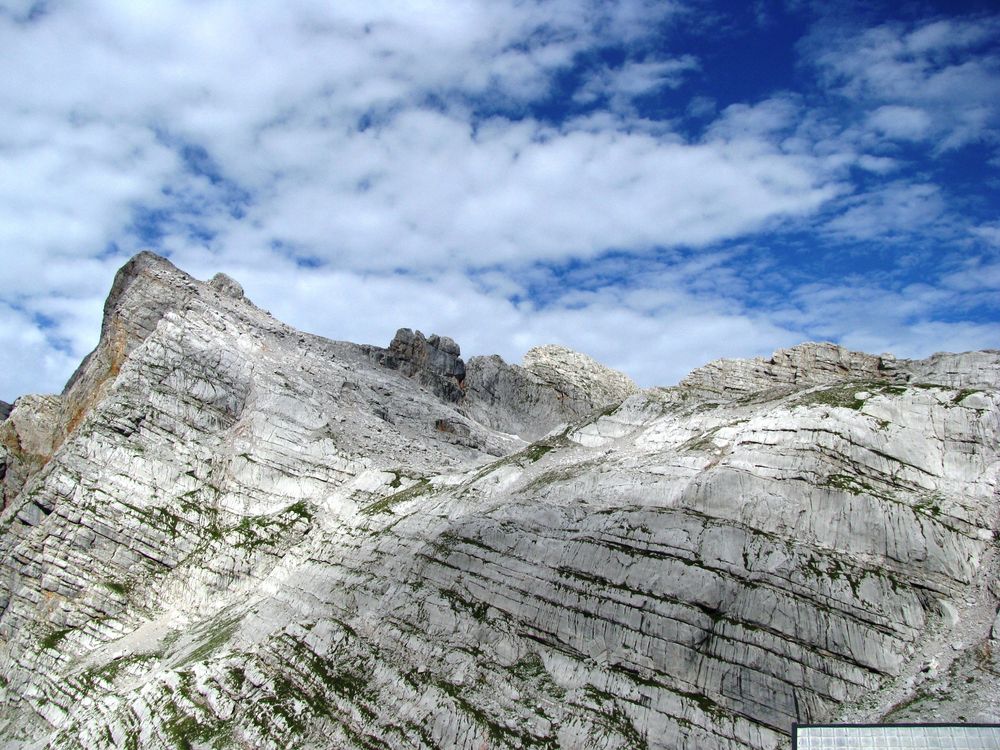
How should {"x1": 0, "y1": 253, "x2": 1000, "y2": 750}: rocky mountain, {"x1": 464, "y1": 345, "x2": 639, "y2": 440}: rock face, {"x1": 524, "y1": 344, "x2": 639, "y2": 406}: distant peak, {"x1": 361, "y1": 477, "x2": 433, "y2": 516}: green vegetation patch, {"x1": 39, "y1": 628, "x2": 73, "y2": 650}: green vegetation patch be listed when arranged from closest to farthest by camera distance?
1. {"x1": 0, "y1": 253, "x2": 1000, "y2": 750}: rocky mountain
2. {"x1": 39, "y1": 628, "x2": 73, "y2": 650}: green vegetation patch
3. {"x1": 361, "y1": 477, "x2": 433, "y2": 516}: green vegetation patch
4. {"x1": 464, "y1": 345, "x2": 639, "y2": 440}: rock face
5. {"x1": 524, "y1": 344, "x2": 639, "y2": 406}: distant peak

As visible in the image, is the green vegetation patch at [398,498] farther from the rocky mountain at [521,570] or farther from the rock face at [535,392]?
the rock face at [535,392]

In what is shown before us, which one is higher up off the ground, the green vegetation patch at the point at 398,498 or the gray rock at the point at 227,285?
the gray rock at the point at 227,285

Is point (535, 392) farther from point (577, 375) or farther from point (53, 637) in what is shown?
point (53, 637)

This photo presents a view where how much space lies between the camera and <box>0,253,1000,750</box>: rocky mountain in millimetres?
39469

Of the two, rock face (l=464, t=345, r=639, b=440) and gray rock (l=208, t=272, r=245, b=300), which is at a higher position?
rock face (l=464, t=345, r=639, b=440)

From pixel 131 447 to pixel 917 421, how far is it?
71888mm

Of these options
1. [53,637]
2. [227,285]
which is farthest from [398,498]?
[227,285]

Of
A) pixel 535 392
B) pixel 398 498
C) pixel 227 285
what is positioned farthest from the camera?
pixel 535 392

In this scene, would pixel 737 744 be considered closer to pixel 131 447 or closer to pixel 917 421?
pixel 917 421

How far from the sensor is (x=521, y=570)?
49500mm

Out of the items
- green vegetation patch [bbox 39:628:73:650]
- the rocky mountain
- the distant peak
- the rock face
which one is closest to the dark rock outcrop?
the rock face

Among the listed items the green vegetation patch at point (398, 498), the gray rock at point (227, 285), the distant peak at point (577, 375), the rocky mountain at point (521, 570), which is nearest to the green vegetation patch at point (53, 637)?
the rocky mountain at point (521, 570)

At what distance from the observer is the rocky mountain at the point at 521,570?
129 ft

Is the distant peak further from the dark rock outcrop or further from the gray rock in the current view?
the gray rock
